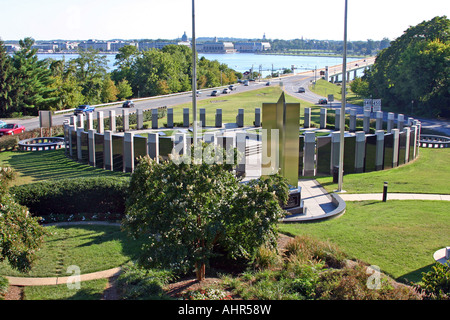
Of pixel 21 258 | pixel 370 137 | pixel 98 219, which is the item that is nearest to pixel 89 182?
pixel 98 219

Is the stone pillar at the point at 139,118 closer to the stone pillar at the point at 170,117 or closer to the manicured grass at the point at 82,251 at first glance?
the stone pillar at the point at 170,117

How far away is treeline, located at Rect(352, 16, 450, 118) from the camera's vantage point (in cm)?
6028

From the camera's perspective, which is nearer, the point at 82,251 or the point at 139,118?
the point at 82,251

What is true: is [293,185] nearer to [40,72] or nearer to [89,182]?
[89,182]

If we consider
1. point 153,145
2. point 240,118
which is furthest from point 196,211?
point 240,118

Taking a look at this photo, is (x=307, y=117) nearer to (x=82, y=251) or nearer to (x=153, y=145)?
(x=153, y=145)

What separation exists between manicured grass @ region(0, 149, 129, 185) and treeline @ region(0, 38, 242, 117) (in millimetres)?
26618

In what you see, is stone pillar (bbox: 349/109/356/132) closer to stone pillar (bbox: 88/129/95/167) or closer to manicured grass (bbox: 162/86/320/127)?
manicured grass (bbox: 162/86/320/127)

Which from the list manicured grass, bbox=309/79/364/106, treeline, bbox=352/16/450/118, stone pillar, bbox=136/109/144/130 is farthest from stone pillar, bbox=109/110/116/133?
manicured grass, bbox=309/79/364/106

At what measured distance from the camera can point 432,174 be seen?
26.3m

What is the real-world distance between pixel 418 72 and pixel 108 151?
49032 mm

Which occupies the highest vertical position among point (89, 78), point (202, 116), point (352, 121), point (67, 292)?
point (89, 78)

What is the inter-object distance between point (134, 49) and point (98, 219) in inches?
3536

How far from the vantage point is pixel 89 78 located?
89000mm
